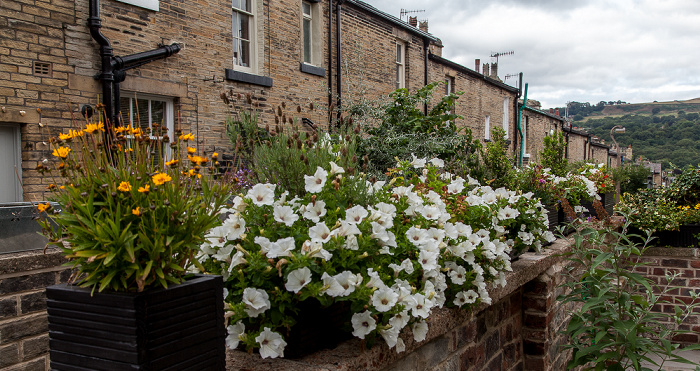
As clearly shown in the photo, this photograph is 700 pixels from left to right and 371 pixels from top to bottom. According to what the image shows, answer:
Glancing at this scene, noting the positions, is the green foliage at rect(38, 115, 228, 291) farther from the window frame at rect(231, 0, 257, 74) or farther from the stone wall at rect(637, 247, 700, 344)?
the window frame at rect(231, 0, 257, 74)

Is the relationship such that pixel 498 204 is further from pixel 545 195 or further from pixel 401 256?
pixel 545 195

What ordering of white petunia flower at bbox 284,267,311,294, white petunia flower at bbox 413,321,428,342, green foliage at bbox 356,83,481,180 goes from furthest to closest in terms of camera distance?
green foliage at bbox 356,83,481,180 < white petunia flower at bbox 413,321,428,342 < white petunia flower at bbox 284,267,311,294

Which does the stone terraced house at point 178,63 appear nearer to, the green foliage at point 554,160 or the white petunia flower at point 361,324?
the white petunia flower at point 361,324

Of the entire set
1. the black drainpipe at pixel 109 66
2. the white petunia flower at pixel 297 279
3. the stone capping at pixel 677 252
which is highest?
the black drainpipe at pixel 109 66

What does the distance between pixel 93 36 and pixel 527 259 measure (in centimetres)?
685

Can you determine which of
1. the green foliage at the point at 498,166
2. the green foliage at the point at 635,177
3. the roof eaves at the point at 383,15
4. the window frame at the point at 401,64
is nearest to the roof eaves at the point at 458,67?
the roof eaves at the point at 383,15

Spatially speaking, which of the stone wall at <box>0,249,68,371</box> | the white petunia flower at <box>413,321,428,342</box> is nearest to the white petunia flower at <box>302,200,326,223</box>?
the white petunia flower at <box>413,321,428,342</box>

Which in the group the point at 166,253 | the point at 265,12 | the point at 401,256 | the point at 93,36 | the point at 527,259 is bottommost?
the point at 527,259

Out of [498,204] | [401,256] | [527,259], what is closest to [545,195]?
[527,259]

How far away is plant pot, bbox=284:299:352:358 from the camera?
1967 mm

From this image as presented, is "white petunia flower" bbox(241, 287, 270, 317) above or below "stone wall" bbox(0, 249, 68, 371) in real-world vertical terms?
above

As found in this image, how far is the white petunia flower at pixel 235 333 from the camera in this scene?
190cm

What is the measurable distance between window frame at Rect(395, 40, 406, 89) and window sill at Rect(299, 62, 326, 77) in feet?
13.2

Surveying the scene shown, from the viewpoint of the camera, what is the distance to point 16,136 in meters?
7.20
